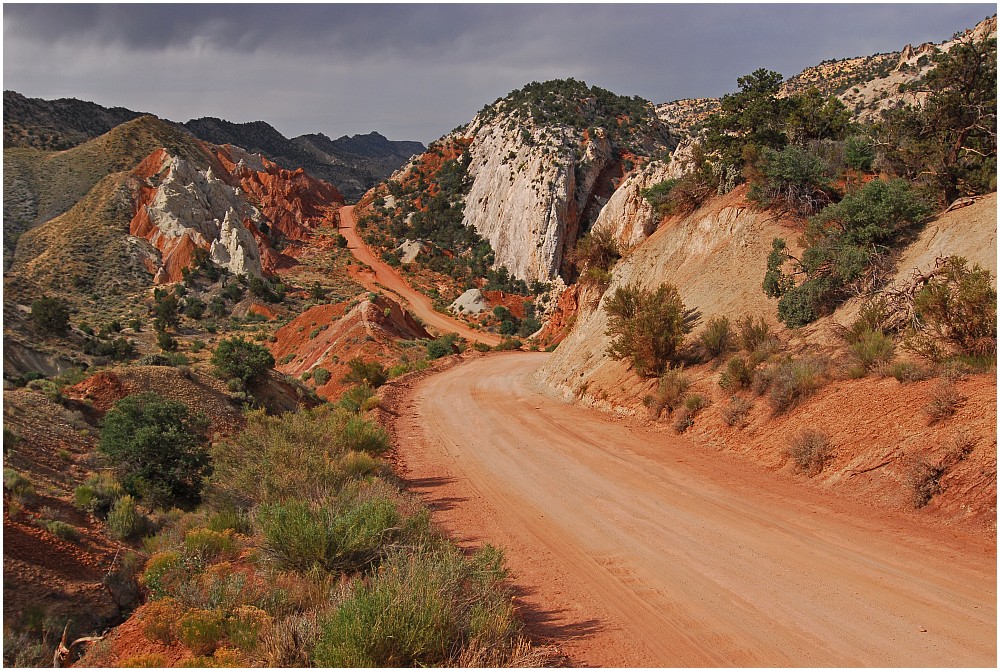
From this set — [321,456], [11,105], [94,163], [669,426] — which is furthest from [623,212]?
[11,105]

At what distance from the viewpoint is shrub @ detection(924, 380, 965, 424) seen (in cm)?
844

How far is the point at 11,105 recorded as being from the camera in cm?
7675

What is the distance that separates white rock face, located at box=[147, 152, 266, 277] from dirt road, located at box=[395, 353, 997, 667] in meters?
48.8

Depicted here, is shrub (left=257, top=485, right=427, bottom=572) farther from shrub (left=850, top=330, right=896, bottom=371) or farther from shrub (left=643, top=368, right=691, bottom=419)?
shrub (left=850, top=330, right=896, bottom=371)

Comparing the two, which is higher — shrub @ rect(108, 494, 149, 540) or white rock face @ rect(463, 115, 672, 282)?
white rock face @ rect(463, 115, 672, 282)

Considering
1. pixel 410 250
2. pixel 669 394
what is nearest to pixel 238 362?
pixel 669 394

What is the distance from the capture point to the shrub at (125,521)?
27.4ft

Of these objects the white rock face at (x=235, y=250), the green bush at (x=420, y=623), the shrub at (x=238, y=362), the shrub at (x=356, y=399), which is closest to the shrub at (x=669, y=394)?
the shrub at (x=356, y=399)

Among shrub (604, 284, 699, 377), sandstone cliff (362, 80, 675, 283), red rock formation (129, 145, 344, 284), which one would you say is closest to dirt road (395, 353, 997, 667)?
shrub (604, 284, 699, 377)

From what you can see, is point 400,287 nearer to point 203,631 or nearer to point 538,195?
point 538,195

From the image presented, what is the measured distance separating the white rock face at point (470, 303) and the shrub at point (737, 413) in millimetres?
41198

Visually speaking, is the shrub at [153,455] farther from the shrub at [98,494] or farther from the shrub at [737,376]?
the shrub at [737,376]

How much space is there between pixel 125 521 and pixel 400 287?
5282 centimetres

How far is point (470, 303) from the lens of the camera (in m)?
54.1
